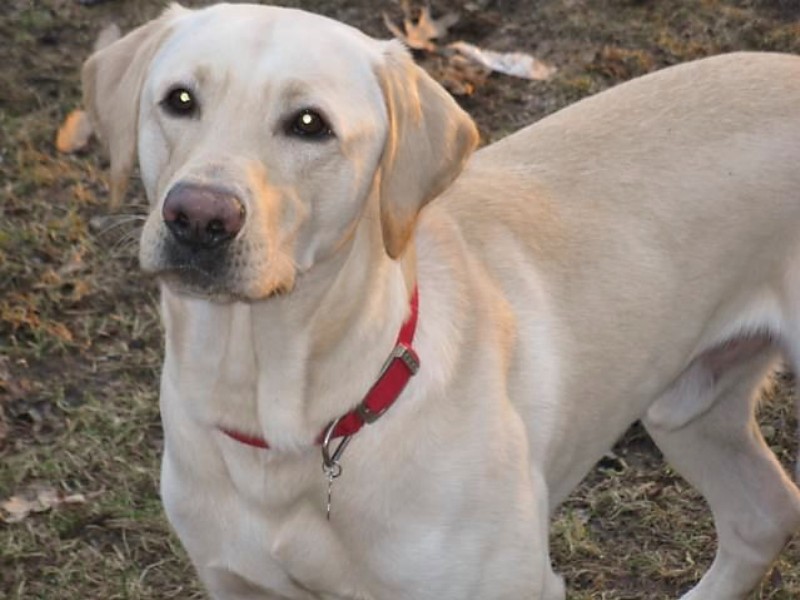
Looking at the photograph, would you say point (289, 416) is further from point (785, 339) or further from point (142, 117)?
point (785, 339)

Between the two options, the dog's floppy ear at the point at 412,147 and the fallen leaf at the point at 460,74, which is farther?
the fallen leaf at the point at 460,74

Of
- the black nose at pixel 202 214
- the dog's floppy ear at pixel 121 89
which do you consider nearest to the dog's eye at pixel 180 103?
the dog's floppy ear at pixel 121 89

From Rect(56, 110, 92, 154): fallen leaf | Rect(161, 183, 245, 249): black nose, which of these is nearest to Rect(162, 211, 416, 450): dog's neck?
Rect(161, 183, 245, 249): black nose

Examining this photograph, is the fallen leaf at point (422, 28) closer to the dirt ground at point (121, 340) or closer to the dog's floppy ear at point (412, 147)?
the dirt ground at point (121, 340)

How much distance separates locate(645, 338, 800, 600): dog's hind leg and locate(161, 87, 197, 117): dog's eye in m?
1.69

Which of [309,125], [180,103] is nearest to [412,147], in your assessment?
[309,125]

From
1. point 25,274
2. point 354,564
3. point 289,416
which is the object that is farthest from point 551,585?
point 25,274

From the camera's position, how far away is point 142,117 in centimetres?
314

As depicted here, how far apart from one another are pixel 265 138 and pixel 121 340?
A: 2.21 metres

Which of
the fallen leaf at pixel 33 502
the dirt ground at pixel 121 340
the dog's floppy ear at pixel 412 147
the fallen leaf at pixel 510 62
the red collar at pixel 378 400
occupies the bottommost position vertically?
the fallen leaf at pixel 33 502

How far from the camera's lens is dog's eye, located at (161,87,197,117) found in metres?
3.00

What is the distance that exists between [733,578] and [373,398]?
146 centimetres

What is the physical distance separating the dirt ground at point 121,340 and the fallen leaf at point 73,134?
0.16 ft

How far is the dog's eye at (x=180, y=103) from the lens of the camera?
3.00 metres
